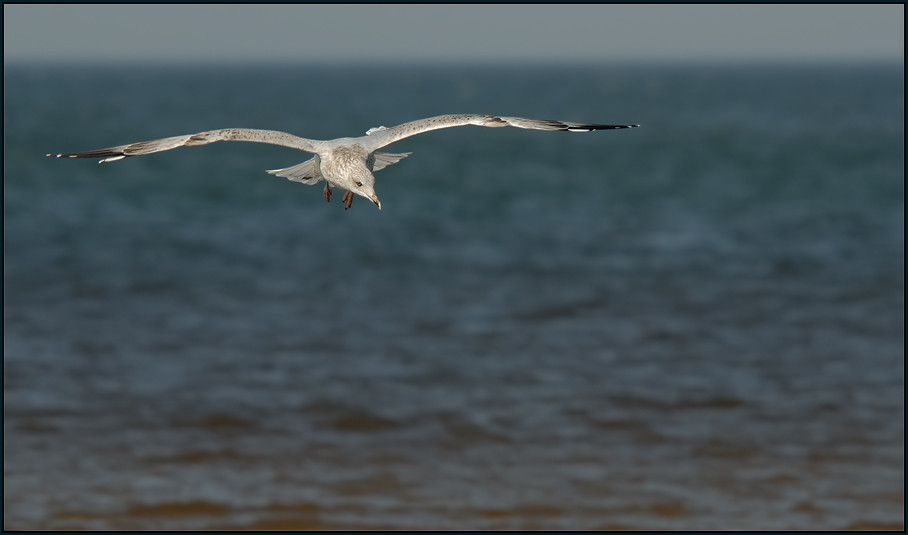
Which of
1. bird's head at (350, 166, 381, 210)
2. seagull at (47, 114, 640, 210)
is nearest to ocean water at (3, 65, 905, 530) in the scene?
seagull at (47, 114, 640, 210)

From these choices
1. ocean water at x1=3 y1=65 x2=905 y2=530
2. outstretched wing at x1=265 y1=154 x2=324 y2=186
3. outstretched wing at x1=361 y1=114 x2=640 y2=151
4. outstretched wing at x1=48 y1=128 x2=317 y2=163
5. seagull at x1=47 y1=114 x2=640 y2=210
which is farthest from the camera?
ocean water at x1=3 y1=65 x2=905 y2=530

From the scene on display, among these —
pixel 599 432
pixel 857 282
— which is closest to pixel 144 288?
pixel 599 432

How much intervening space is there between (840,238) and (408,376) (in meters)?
19.2

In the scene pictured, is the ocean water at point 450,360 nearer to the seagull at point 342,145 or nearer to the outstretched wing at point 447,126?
the outstretched wing at point 447,126

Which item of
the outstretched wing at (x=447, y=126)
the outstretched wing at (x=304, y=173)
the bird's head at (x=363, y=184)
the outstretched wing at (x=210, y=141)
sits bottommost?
the bird's head at (x=363, y=184)

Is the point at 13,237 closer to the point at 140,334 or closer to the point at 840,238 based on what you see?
the point at 140,334

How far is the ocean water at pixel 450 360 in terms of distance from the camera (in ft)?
47.8

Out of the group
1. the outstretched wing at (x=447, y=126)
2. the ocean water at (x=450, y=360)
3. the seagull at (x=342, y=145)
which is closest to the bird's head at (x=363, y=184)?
the seagull at (x=342, y=145)

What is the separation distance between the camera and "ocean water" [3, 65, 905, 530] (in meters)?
14.6

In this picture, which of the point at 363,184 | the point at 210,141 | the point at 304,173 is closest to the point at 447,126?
the point at 363,184

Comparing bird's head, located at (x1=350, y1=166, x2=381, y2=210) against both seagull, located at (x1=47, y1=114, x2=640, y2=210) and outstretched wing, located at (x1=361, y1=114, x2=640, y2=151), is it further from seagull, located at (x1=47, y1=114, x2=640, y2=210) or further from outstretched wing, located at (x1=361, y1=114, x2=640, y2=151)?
outstretched wing, located at (x1=361, y1=114, x2=640, y2=151)

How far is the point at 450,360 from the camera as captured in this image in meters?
20.1

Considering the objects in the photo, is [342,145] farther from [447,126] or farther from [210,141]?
[210,141]

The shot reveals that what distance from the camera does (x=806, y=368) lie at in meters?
19.7
